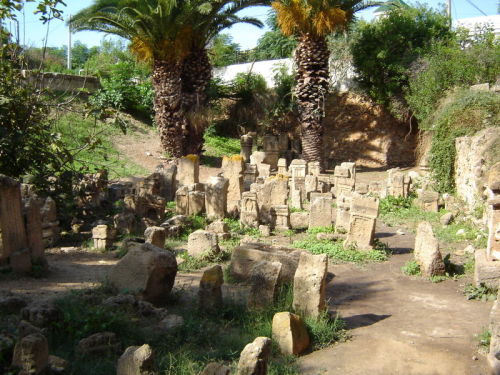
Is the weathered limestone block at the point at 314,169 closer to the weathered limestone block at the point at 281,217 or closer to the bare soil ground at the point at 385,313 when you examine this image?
the weathered limestone block at the point at 281,217

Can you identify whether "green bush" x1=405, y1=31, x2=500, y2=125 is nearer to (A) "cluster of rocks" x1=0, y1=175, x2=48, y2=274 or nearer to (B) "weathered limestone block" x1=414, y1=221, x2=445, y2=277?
(B) "weathered limestone block" x1=414, y1=221, x2=445, y2=277

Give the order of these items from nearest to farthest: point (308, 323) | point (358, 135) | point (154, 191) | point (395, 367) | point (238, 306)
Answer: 1. point (395, 367)
2. point (308, 323)
3. point (238, 306)
4. point (154, 191)
5. point (358, 135)

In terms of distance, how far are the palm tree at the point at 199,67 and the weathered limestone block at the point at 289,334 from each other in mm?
15870

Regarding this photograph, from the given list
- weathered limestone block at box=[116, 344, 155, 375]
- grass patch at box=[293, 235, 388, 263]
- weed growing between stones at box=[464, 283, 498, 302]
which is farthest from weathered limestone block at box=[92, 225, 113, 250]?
weed growing between stones at box=[464, 283, 498, 302]

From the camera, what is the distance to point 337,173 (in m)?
16.6

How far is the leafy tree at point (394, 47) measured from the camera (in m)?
22.8

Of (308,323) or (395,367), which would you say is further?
(308,323)

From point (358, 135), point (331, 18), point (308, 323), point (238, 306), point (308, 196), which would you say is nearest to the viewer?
point (308, 323)

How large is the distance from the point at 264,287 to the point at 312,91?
15.2 meters

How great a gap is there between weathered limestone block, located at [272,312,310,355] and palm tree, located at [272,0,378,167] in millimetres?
15414

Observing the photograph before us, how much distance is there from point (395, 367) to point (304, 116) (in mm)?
16301

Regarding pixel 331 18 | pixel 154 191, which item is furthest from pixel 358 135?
pixel 154 191

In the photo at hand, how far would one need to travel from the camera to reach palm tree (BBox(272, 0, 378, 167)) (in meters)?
19.9

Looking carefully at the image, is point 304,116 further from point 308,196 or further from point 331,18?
point 308,196
